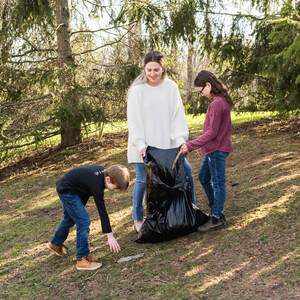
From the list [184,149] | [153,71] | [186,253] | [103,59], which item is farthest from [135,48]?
[186,253]

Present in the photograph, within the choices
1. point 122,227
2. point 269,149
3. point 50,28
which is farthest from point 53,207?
point 50,28

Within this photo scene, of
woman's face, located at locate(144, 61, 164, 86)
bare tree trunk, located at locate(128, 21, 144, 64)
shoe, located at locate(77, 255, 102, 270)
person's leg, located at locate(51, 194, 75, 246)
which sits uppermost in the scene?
bare tree trunk, located at locate(128, 21, 144, 64)

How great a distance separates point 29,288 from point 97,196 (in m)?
1.02

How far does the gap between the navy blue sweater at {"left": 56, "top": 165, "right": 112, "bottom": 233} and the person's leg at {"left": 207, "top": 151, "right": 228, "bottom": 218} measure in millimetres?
1104

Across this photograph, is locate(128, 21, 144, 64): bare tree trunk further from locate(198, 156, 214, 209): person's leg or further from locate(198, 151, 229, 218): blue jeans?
locate(198, 151, 229, 218): blue jeans

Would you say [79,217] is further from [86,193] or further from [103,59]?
[103,59]

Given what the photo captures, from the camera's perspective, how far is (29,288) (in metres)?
3.19

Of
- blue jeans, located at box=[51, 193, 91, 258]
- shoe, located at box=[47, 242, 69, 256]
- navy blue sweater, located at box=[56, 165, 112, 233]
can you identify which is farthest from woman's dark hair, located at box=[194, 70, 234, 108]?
shoe, located at box=[47, 242, 69, 256]

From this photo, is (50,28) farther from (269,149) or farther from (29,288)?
(29,288)

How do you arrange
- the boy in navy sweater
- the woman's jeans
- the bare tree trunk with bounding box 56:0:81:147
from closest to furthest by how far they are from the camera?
the boy in navy sweater, the woman's jeans, the bare tree trunk with bounding box 56:0:81:147

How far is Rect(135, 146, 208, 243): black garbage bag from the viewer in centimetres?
345

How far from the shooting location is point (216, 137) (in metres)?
3.53

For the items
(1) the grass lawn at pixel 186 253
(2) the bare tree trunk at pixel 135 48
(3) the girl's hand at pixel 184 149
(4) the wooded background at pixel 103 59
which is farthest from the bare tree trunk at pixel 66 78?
(3) the girl's hand at pixel 184 149

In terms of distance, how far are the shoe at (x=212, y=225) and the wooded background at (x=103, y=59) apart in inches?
173
